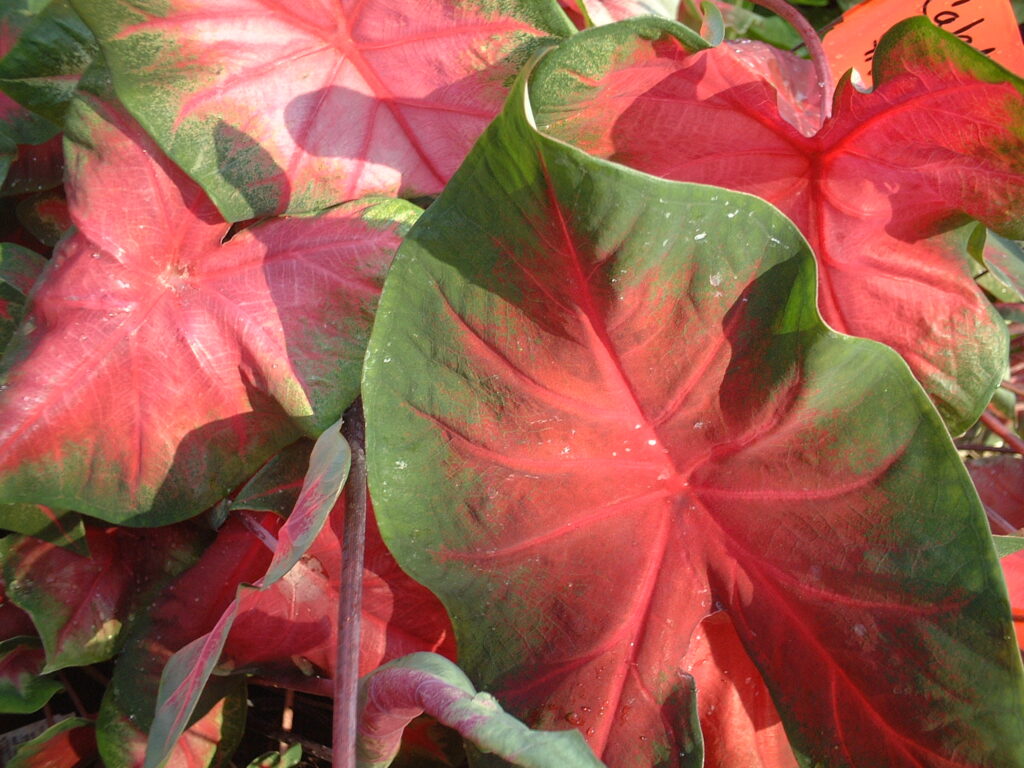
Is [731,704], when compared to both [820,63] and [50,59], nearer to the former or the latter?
[820,63]

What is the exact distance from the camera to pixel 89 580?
33.7 inches

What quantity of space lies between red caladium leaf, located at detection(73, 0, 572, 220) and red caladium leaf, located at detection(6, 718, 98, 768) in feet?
1.80

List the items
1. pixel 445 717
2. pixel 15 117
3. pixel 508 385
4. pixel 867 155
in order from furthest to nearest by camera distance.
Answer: pixel 15 117
pixel 867 155
pixel 508 385
pixel 445 717

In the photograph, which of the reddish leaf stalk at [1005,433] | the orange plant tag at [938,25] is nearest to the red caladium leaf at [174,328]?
the orange plant tag at [938,25]

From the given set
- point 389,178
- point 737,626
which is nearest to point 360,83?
point 389,178

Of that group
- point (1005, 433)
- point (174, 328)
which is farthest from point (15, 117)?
point (1005, 433)

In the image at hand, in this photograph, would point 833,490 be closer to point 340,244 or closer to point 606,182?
point 606,182

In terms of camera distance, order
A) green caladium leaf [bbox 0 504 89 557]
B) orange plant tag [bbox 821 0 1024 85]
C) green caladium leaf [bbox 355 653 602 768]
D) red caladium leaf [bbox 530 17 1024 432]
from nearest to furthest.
A: green caladium leaf [bbox 355 653 602 768], red caladium leaf [bbox 530 17 1024 432], green caladium leaf [bbox 0 504 89 557], orange plant tag [bbox 821 0 1024 85]

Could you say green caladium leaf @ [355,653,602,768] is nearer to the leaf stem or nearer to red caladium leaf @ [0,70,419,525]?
red caladium leaf @ [0,70,419,525]

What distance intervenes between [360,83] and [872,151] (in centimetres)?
→ 49

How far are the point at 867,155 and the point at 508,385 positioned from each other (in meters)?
0.42

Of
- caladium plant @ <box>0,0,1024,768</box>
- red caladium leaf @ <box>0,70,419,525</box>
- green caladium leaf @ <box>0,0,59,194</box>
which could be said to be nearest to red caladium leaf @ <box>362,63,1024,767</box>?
caladium plant @ <box>0,0,1024,768</box>

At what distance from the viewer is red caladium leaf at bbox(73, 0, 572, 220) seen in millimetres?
717

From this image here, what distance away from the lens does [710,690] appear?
0.70 meters
